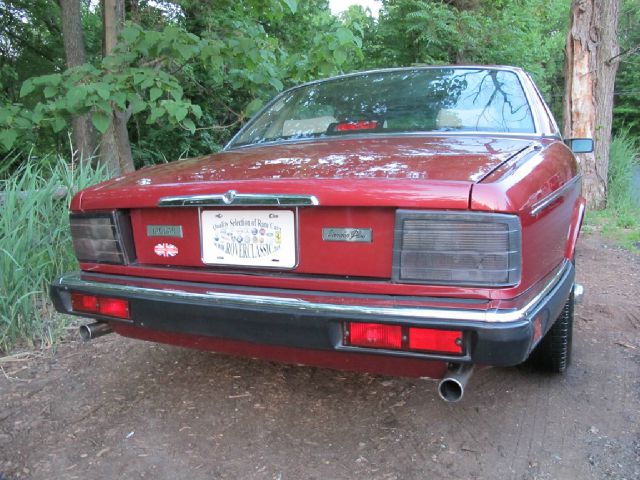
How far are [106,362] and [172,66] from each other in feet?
13.4

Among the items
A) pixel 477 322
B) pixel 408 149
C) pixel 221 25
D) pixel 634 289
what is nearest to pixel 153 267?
pixel 408 149

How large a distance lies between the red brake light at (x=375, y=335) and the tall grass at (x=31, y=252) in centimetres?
220

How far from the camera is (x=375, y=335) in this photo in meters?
1.79

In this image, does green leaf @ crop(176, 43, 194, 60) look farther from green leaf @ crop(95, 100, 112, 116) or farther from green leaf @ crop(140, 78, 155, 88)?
green leaf @ crop(95, 100, 112, 116)

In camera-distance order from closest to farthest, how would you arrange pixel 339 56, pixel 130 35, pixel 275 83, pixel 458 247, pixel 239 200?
pixel 458 247 < pixel 239 200 < pixel 130 35 < pixel 339 56 < pixel 275 83

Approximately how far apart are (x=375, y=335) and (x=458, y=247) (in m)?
0.38

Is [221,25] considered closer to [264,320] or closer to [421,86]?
[421,86]

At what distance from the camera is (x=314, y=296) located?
1.89 meters

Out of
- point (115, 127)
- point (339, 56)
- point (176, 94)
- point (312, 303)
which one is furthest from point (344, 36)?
point (312, 303)

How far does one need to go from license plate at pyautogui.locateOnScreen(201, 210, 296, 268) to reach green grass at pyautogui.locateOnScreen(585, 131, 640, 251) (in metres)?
5.51

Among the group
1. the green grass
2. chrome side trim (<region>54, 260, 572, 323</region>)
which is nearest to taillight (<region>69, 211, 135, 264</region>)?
chrome side trim (<region>54, 260, 572, 323</region>)

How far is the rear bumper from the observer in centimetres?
167

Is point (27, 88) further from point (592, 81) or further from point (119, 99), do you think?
point (592, 81)

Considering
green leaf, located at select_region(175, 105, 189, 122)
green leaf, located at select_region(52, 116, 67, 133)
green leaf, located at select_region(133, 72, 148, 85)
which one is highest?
green leaf, located at select_region(133, 72, 148, 85)
